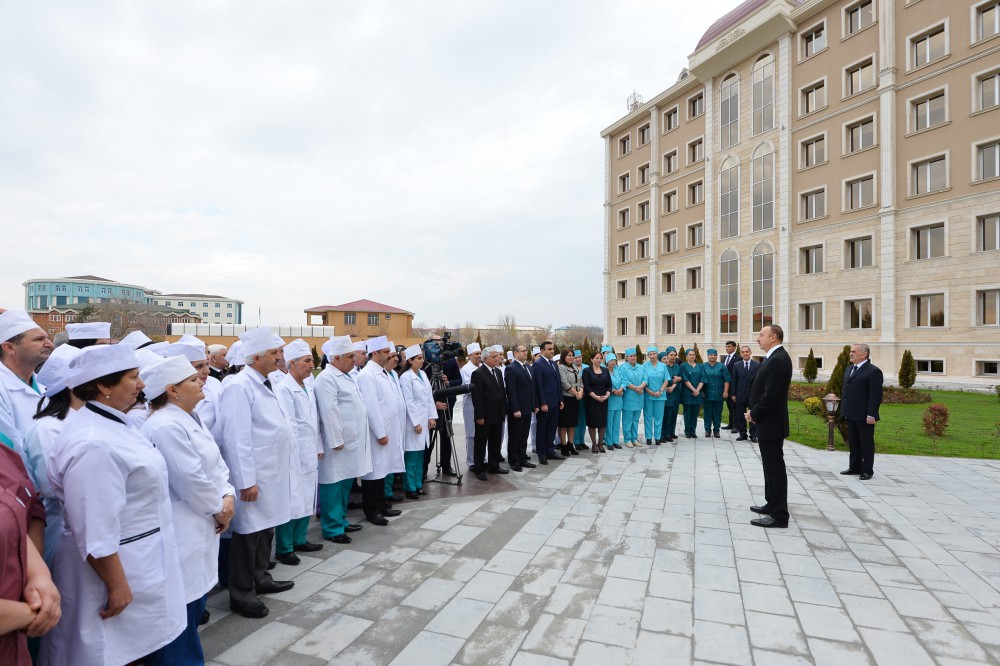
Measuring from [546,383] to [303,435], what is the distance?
5196mm

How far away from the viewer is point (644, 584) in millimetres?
4160

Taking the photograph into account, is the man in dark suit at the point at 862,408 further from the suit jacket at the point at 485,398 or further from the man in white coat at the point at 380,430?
the man in white coat at the point at 380,430

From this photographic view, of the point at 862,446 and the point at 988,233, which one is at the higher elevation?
the point at 988,233

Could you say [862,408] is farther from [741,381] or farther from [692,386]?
[692,386]

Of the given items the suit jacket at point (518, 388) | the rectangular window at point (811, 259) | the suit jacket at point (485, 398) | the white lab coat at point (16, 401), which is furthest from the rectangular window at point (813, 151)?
the white lab coat at point (16, 401)

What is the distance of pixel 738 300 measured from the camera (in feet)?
96.4

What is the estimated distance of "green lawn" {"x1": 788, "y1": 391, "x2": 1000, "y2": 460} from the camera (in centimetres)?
973

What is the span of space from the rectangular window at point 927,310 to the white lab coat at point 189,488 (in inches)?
1087

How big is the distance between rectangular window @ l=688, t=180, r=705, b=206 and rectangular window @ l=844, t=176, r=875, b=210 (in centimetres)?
896

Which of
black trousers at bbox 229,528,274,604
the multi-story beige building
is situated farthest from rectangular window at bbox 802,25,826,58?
black trousers at bbox 229,528,274,604

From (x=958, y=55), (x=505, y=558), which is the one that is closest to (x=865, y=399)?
(x=505, y=558)

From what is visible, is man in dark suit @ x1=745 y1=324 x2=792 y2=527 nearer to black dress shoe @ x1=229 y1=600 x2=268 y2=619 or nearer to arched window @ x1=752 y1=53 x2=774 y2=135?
black dress shoe @ x1=229 y1=600 x2=268 y2=619

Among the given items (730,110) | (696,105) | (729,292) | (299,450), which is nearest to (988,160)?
(729,292)

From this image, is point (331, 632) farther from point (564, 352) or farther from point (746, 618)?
point (564, 352)
